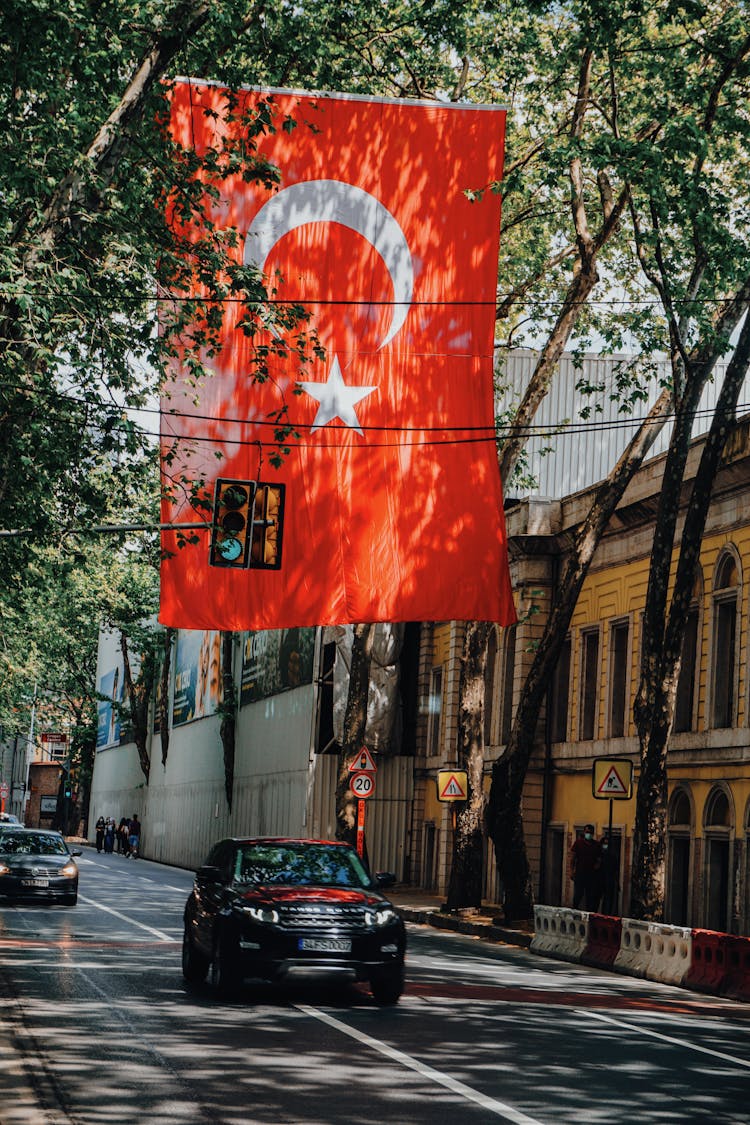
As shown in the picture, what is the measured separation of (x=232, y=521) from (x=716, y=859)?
1288cm

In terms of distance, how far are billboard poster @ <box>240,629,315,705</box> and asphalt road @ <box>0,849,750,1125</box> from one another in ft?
94.5

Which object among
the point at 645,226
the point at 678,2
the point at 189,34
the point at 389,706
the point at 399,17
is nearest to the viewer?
the point at 189,34

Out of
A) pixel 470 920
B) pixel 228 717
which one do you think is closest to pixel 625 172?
pixel 470 920

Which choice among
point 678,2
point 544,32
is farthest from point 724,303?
point 544,32

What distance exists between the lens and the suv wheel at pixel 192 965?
1677 cm

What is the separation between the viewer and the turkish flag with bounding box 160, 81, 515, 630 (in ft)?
65.9

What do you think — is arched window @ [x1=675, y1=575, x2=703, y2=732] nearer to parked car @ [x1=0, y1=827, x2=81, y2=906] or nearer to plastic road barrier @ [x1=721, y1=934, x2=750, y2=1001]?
plastic road barrier @ [x1=721, y1=934, x2=750, y2=1001]

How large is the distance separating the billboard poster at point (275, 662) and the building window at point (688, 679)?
17.2m

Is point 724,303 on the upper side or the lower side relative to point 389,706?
upper

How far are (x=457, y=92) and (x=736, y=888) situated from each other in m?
15.0

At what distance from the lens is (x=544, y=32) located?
29734 mm

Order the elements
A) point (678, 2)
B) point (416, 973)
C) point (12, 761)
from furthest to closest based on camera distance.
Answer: point (12, 761), point (678, 2), point (416, 973)

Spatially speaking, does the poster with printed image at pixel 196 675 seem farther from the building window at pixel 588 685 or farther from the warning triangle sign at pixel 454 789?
the warning triangle sign at pixel 454 789

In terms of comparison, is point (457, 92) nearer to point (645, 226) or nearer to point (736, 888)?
point (645, 226)
